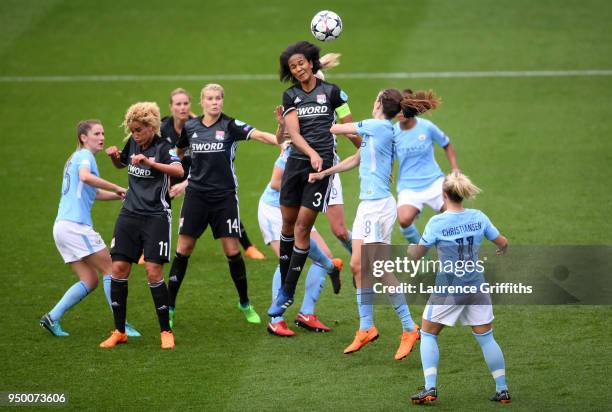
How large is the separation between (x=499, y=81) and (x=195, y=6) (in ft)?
26.5

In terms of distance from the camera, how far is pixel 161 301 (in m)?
9.93

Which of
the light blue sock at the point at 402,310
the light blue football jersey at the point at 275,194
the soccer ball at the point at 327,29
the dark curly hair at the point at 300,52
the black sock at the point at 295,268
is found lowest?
the light blue sock at the point at 402,310

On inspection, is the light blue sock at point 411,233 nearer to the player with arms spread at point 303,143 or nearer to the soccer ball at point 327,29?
the player with arms spread at point 303,143

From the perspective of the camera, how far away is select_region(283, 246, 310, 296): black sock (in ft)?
32.9

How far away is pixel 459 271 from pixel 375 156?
1860 mm

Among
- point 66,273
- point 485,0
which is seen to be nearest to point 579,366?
point 66,273

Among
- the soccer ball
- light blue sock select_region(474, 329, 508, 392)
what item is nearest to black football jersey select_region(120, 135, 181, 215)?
the soccer ball

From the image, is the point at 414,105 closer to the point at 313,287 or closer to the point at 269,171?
the point at 313,287

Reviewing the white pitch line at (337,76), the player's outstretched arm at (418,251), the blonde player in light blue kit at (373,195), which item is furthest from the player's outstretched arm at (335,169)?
the white pitch line at (337,76)

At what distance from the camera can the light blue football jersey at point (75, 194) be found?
10.3 meters

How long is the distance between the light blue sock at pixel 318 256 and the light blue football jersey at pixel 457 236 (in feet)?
7.72

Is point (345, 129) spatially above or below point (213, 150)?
above

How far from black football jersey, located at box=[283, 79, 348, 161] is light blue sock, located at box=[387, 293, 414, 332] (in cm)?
156

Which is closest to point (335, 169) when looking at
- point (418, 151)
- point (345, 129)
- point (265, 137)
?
point (345, 129)
